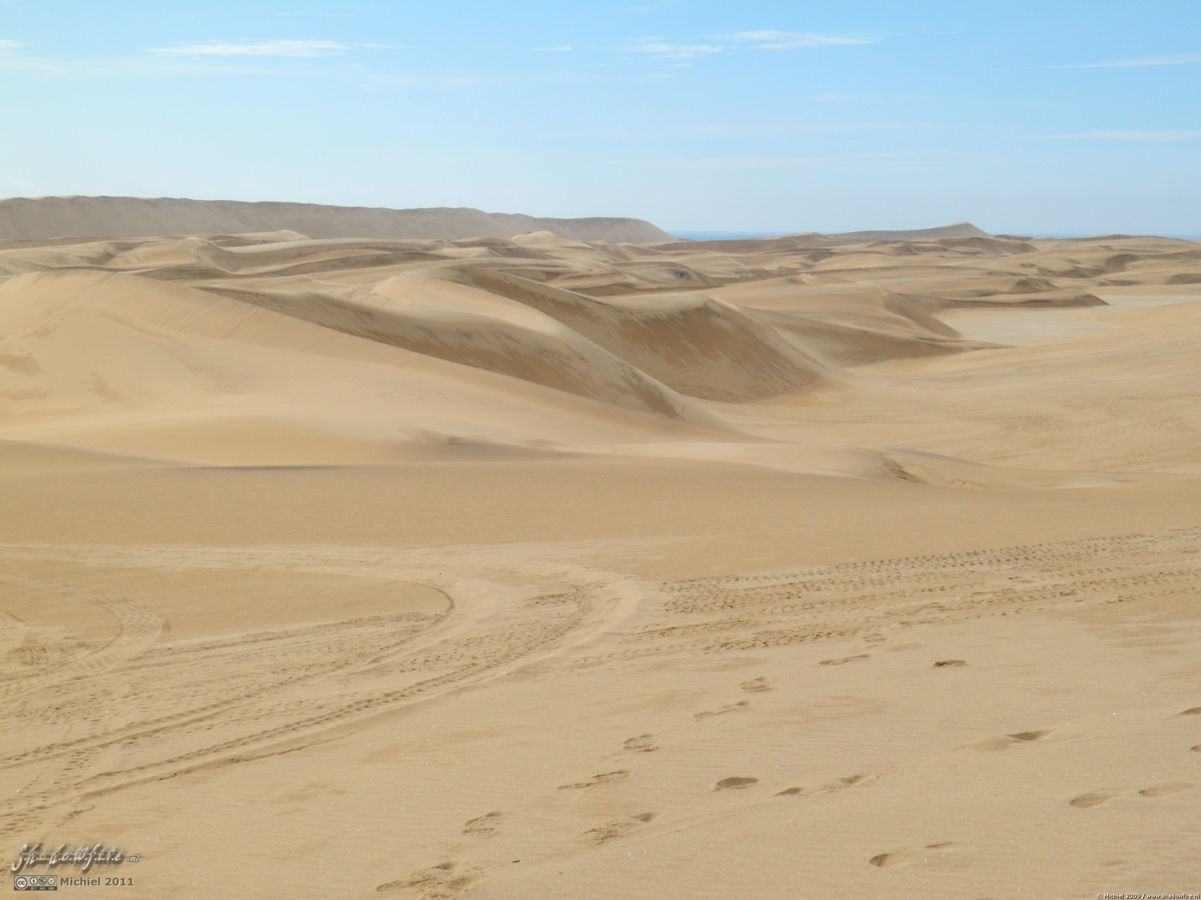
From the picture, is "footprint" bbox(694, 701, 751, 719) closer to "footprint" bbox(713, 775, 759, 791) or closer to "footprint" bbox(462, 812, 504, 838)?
"footprint" bbox(713, 775, 759, 791)

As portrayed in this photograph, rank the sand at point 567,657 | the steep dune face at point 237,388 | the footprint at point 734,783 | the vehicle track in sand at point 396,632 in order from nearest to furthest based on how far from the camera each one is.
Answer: the sand at point 567,657
the footprint at point 734,783
the vehicle track in sand at point 396,632
the steep dune face at point 237,388

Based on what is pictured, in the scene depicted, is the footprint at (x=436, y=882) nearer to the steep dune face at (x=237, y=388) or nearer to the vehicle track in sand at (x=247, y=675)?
the vehicle track in sand at (x=247, y=675)

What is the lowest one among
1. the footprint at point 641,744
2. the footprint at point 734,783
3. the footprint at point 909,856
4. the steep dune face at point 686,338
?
the footprint at point 641,744

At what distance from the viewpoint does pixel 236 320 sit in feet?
79.2

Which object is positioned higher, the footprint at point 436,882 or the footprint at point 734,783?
the footprint at point 734,783

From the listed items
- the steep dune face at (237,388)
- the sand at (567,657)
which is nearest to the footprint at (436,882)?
the sand at (567,657)

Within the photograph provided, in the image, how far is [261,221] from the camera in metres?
126

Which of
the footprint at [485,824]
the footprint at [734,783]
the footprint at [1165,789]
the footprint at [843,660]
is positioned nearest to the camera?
the footprint at [1165,789]

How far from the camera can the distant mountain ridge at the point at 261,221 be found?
10112 cm

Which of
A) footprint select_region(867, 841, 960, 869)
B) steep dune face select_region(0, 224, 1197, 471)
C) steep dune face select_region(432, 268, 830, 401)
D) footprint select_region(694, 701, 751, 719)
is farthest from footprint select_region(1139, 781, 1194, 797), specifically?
steep dune face select_region(432, 268, 830, 401)

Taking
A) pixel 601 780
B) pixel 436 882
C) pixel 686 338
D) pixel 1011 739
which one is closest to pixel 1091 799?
pixel 1011 739

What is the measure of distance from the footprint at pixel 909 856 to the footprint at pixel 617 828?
2.67 ft

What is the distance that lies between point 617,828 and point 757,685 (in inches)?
72.3

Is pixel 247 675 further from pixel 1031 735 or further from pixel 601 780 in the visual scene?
pixel 1031 735
